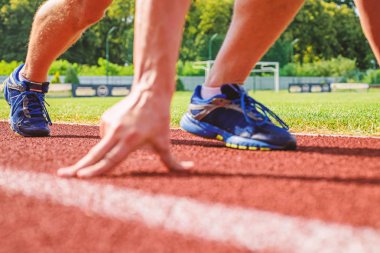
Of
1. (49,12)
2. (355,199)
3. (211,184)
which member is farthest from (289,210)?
(49,12)

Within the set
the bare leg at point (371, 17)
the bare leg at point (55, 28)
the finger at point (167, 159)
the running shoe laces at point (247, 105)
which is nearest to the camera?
the finger at point (167, 159)

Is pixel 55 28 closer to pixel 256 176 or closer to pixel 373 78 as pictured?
pixel 256 176

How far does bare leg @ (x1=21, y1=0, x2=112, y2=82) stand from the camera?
137 inches

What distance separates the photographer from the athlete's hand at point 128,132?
6.11ft

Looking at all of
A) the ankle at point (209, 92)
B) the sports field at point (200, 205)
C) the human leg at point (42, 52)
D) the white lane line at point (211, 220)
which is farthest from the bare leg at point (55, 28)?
the white lane line at point (211, 220)

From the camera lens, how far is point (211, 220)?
133cm

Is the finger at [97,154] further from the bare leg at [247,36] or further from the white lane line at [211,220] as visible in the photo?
the bare leg at [247,36]

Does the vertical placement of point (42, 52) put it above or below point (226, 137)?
above

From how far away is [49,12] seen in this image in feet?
11.7

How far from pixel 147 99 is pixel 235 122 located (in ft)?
3.11

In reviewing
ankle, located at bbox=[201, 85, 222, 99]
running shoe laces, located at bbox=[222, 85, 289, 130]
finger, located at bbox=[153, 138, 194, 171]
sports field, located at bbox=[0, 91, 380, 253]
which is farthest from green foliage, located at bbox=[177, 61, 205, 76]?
finger, located at bbox=[153, 138, 194, 171]

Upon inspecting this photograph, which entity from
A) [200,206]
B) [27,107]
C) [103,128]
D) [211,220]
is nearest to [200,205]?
[200,206]

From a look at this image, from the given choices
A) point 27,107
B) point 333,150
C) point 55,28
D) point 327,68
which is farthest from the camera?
point 327,68

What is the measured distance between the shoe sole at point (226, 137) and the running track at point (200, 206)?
203 mm
